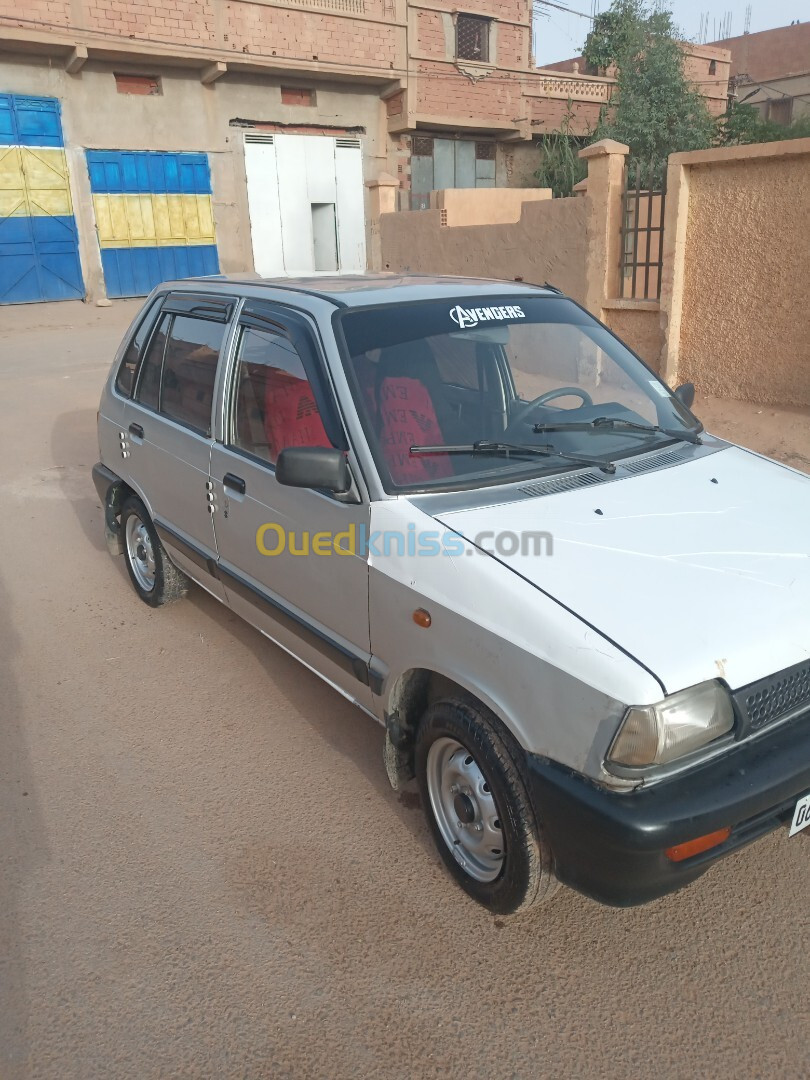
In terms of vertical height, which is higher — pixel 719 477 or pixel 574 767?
pixel 719 477

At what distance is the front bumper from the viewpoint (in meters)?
2.09

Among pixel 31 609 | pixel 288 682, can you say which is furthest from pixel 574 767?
pixel 31 609

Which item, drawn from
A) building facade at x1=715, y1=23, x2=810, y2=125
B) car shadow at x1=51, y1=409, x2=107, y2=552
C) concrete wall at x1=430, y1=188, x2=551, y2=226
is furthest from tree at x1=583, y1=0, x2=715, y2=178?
car shadow at x1=51, y1=409, x2=107, y2=552

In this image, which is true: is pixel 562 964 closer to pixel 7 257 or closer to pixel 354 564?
pixel 354 564

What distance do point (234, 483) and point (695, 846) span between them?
2.27 metres

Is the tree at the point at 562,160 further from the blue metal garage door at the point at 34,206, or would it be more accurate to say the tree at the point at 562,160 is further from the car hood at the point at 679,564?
the car hood at the point at 679,564

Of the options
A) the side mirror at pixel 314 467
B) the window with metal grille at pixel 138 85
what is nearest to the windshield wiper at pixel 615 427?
the side mirror at pixel 314 467

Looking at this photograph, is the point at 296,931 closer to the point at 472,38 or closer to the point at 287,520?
the point at 287,520

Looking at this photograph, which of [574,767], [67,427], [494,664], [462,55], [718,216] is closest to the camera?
[574,767]

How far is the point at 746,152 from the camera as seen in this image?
7902 mm

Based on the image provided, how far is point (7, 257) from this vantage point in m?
18.2

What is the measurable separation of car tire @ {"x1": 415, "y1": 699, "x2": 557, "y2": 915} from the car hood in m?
0.48

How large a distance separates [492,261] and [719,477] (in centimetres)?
932

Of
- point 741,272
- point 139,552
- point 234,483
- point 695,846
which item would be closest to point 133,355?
point 139,552
